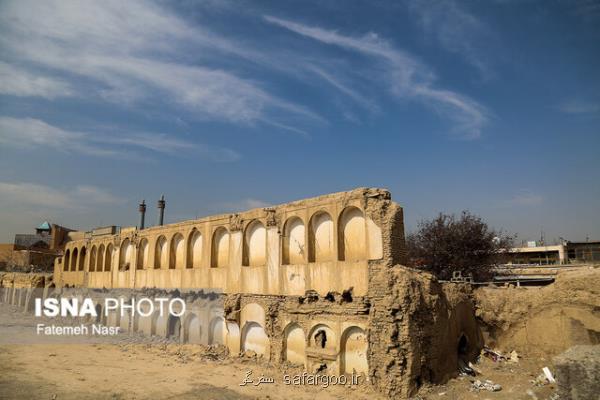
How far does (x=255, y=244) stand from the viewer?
17797mm

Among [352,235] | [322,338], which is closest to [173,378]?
[322,338]

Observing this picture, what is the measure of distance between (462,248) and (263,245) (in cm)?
1132

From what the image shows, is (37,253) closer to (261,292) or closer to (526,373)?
(261,292)

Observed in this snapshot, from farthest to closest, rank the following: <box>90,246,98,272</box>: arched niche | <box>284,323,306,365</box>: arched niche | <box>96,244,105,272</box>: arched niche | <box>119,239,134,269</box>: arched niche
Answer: <box>90,246,98,272</box>: arched niche → <box>96,244,105,272</box>: arched niche → <box>119,239,134,269</box>: arched niche → <box>284,323,306,365</box>: arched niche

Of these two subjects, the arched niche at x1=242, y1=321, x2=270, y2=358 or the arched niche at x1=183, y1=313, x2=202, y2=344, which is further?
the arched niche at x1=183, y1=313, x2=202, y2=344

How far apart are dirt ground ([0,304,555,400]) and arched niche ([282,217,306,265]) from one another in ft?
12.5

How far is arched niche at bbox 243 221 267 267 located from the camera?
683 inches

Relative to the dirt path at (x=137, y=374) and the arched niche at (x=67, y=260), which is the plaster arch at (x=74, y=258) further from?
the dirt path at (x=137, y=374)

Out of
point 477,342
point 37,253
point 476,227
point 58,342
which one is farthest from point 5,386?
point 37,253

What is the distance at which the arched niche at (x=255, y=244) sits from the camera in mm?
17344

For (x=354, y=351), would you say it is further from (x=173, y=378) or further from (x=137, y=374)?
(x=137, y=374)

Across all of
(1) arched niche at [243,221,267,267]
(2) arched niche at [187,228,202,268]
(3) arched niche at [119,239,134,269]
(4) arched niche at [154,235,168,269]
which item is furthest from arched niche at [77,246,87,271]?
(1) arched niche at [243,221,267,267]

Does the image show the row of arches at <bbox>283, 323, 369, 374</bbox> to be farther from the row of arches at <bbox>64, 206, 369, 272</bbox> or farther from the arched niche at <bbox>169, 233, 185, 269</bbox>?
the arched niche at <bbox>169, 233, 185, 269</bbox>

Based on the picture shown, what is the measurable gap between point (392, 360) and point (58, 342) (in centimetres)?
1787
